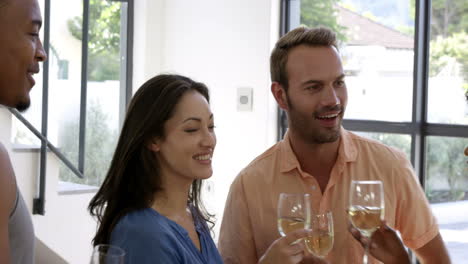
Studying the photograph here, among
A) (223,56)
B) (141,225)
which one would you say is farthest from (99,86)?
(141,225)

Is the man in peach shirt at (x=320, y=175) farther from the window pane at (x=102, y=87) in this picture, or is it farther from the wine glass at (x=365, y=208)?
the window pane at (x=102, y=87)

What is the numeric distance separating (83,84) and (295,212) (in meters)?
3.74

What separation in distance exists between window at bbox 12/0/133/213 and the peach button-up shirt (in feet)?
9.29

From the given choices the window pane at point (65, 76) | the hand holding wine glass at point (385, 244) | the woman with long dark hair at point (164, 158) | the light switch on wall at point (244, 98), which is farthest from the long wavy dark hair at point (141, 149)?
the window pane at point (65, 76)

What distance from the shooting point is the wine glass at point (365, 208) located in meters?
1.90

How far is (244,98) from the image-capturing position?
539 centimetres

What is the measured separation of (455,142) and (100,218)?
304 centimetres

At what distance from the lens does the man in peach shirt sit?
2375 mm

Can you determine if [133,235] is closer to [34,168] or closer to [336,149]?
[336,149]

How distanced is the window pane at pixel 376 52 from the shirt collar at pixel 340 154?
93.1 inches

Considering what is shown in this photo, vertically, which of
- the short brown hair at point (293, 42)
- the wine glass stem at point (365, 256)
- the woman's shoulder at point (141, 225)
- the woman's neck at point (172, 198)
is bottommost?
the wine glass stem at point (365, 256)

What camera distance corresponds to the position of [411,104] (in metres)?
4.72

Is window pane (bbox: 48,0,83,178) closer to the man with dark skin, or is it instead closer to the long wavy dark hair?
the long wavy dark hair

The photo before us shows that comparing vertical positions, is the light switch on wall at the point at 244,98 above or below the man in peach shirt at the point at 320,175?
above
